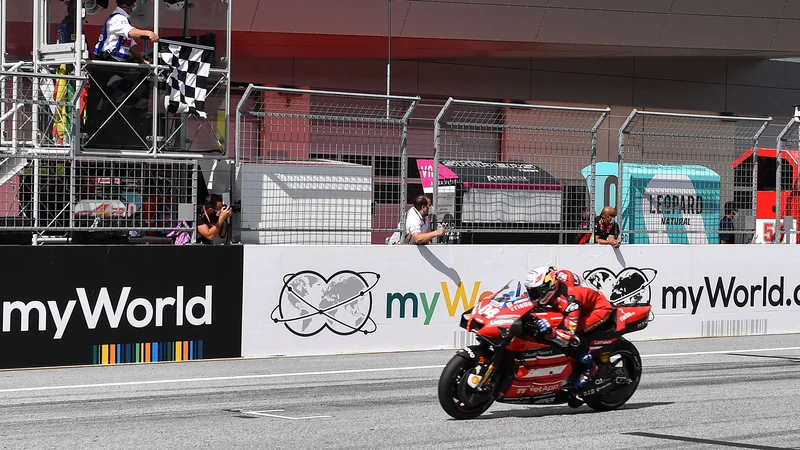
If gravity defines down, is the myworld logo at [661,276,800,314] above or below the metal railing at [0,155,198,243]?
below

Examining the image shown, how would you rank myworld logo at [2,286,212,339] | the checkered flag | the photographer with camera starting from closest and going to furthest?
myworld logo at [2,286,212,339] < the photographer with camera < the checkered flag

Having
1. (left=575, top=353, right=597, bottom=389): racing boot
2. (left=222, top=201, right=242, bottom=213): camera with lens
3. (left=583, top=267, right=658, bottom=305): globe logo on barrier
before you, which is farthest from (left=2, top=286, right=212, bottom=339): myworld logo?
(left=583, top=267, right=658, bottom=305): globe logo on barrier

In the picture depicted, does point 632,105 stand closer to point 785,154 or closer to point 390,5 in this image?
point 390,5

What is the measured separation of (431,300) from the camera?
1412 cm

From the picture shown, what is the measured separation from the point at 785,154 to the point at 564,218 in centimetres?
394

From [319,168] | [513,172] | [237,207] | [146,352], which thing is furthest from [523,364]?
[513,172]

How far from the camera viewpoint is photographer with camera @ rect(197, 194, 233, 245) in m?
13.1

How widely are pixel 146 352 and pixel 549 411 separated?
5.07m

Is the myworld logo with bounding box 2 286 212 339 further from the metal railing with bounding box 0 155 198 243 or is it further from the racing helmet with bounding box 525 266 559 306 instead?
the racing helmet with bounding box 525 266 559 306

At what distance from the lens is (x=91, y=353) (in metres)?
11.9

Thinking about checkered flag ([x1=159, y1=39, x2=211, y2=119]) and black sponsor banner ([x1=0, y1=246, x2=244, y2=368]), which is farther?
checkered flag ([x1=159, y1=39, x2=211, y2=119])

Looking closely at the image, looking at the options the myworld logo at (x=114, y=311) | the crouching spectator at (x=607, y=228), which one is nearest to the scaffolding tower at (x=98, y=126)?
the myworld logo at (x=114, y=311)

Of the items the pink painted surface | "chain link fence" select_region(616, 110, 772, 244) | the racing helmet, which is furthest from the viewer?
"chain link fence" select_region(616, 110, 772, 244)

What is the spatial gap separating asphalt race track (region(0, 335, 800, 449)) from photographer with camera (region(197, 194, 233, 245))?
1.54 meters
